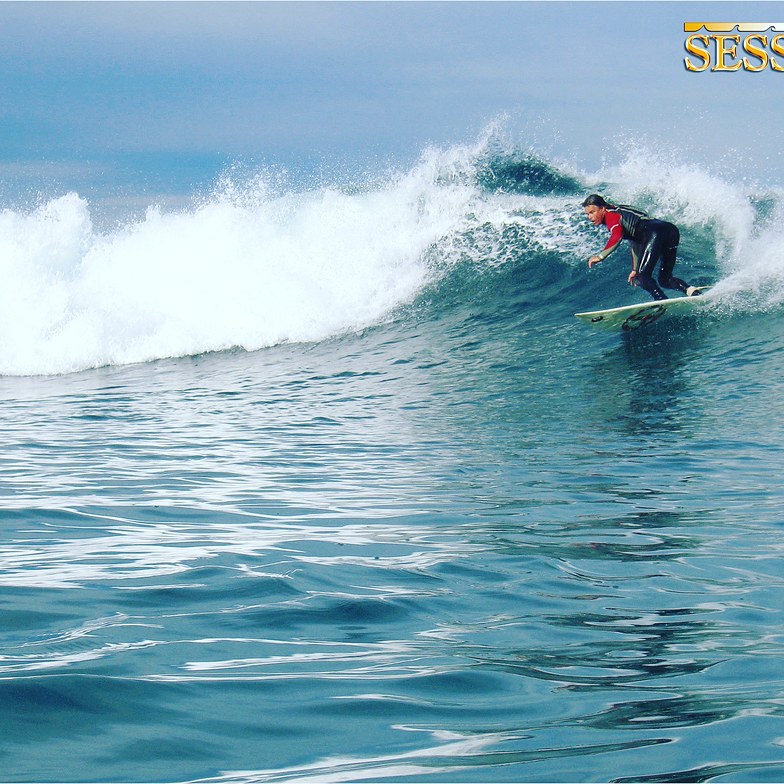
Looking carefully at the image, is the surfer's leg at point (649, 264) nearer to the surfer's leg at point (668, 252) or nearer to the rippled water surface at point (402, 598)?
the surfer's leg at point (668, 252)

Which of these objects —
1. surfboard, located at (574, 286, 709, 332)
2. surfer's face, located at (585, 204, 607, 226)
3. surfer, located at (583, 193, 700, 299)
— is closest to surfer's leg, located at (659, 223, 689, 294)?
surfer, located at (583, 193, 700, 299)

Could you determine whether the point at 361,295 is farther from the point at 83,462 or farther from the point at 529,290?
the point at 83,462

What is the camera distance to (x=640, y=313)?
11.4 m

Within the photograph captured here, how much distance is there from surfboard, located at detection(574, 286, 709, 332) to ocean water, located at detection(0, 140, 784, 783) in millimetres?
193

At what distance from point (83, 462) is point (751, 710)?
18.0ft

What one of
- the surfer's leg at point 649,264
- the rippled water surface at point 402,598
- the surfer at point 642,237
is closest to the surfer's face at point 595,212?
the surfer at point 642,237

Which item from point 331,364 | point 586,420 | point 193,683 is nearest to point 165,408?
point 331,364

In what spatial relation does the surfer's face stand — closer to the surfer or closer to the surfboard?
the surfer

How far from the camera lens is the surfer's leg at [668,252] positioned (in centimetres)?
1114

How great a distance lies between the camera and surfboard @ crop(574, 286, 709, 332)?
11.3 metres

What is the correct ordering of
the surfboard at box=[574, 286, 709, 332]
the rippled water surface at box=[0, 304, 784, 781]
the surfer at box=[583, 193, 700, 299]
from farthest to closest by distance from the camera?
the surfboard at box=[574, 286, 709, 332]
the surfer at box=[583, 193, 700, 299]
the rippled water surface at box=[0, 304, 784, 781]

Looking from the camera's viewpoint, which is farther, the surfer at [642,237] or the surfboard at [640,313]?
the surfboard at [640,313]

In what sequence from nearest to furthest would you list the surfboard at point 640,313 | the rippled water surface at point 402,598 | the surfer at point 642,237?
the rippled water surface at point 402,598 → the surfer at point 642,237 → the surfboard at point 640,313

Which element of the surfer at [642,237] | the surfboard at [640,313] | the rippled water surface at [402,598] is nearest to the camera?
the rippled water surface at [402,598]
